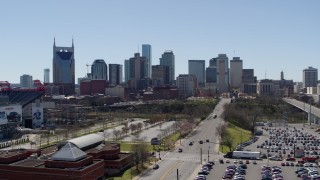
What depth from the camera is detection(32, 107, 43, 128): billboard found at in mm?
70438

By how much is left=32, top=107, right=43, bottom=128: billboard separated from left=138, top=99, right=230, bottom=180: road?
2637 cm

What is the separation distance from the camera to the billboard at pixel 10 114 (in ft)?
203

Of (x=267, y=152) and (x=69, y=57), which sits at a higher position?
(x=69, y=57)

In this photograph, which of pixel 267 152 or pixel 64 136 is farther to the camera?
pixel 64 136

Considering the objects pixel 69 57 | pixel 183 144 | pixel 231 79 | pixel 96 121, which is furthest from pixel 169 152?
pixel 231 79

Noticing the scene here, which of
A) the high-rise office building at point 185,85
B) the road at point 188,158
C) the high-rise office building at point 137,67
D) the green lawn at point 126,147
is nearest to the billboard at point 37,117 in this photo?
the green lawn at point 126,147

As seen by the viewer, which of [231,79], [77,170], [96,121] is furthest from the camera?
[231,79]

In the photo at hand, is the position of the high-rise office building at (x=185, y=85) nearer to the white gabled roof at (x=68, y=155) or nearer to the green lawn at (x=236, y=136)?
the green lawn at (x=236, y=136)

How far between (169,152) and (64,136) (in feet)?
57.0

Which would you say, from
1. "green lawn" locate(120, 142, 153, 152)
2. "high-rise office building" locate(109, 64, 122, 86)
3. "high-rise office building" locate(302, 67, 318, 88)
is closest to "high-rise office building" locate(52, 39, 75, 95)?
"high-rise office building" locate(109, 64, 122, 86)

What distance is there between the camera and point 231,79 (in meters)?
199

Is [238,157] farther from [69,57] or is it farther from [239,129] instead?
[69,57]

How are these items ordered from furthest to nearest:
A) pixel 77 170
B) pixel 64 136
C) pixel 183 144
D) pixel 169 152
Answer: pixel 64 136 → pixel 183 144 → pixel 169 152 → pixel 77 170

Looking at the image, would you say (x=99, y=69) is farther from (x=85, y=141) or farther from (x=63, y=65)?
(x=85, y=141)
